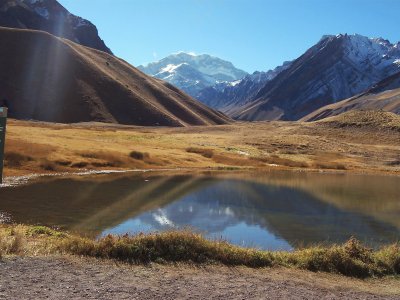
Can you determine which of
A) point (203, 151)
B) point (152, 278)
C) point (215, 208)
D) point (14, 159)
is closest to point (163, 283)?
point (152, 278)

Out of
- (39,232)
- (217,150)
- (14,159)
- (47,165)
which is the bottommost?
(47,165)

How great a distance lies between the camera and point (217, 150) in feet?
340

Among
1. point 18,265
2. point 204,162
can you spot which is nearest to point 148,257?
point 18,265

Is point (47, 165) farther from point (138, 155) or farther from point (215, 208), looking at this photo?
point (215, 208)

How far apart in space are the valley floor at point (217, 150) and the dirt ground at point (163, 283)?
1593 inches

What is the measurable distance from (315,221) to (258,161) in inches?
2339

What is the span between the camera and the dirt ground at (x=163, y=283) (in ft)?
41.4

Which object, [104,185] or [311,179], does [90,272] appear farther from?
[311,179]

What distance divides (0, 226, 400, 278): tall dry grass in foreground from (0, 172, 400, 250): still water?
6.27m

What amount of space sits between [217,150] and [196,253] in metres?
86.8

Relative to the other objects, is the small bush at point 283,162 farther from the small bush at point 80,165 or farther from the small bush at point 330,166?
the small bush at point 80,165

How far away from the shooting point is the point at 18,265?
1438cm

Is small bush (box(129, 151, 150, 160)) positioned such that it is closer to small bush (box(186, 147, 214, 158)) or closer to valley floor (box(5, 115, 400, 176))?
valley floor (box(5, 115, 400, 176))

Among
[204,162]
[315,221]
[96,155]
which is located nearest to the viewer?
A: [315,221]
